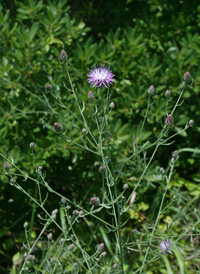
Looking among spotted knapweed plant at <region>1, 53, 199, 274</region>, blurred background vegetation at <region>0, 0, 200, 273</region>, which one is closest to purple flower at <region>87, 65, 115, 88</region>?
spotted knapweed plant at <region>1, 53, 199, 274</region>

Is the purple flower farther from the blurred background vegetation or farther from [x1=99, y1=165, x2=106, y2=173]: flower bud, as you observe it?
the blurred background vegetation

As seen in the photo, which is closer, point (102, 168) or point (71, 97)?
point (102, 168)

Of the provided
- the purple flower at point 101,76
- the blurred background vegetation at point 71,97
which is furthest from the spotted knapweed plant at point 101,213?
the blurred background vegetation at point 71,97

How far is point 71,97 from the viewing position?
2.75 metres

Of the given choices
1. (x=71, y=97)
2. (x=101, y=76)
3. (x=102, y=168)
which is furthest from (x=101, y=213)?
(x=101, y=76)

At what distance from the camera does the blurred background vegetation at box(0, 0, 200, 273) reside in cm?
272

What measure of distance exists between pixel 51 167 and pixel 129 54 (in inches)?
40.7

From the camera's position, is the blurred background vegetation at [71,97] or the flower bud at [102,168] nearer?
the flower bud at [102,168]

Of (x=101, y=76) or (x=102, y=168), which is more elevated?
(x=101, y=76)

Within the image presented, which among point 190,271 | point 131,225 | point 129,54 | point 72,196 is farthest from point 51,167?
point 190,271

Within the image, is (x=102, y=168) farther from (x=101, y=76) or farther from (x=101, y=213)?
(x=101, y=213)

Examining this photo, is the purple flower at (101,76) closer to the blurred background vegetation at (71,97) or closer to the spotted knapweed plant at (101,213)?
the spotted knapweed plant at (101,213)

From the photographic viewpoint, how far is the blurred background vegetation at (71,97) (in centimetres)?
272

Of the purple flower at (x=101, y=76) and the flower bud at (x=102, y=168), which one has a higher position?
the purple flower at (x=101, y=76)
